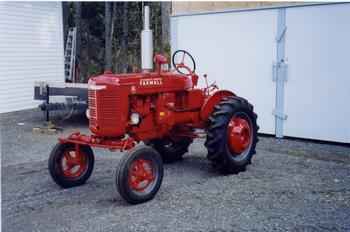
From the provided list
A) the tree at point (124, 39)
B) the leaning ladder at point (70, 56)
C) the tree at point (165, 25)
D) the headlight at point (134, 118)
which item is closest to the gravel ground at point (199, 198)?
the headlight at point (134, 118)

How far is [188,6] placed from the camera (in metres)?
8.59

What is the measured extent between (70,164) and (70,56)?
9348 mm

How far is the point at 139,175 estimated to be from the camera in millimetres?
4492

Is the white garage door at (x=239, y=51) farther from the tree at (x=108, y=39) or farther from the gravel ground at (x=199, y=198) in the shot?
the tree at (x=108, y=39)

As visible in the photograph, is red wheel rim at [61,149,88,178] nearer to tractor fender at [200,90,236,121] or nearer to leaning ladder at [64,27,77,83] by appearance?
tractor fender at [200,90,236,121]

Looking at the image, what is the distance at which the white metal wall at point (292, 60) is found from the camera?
7.04 meters

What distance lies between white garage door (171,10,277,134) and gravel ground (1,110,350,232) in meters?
1.42

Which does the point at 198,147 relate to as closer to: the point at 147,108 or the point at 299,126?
the point at 299,126

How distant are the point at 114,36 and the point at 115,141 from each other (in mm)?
Result: 13246

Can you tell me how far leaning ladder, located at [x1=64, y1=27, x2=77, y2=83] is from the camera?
44.5ft

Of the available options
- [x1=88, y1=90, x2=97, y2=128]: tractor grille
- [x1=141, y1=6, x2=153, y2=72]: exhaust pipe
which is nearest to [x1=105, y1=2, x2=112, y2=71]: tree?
[x1=141, y1=6, x2=153, y2=72]: exhaust pipe

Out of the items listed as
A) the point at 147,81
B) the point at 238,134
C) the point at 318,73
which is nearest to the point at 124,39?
the point at 318,73

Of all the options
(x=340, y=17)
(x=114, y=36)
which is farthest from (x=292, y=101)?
(x=114, y=36)

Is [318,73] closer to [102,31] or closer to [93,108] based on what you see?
[93,108]
